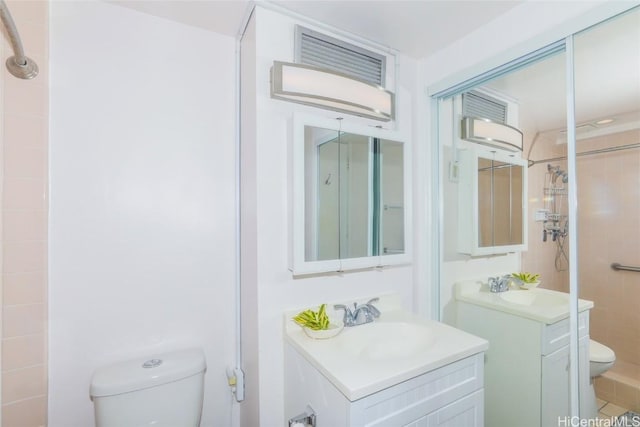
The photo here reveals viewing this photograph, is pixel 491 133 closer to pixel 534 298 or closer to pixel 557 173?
pixel 557 173

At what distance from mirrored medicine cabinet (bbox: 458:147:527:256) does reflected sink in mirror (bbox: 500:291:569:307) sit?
22 centimetres

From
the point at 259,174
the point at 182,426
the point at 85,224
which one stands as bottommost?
the point at 182,426

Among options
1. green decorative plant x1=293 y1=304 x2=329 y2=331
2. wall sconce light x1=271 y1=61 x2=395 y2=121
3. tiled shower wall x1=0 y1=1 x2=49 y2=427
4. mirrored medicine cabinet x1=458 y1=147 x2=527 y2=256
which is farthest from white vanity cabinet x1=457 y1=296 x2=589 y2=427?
tiled shower wall x1=0 y1=1 x2=49 y2=427

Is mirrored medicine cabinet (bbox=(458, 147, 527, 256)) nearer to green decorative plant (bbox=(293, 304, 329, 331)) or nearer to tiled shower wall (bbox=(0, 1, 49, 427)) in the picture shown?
green decorative plant (bbox=(293, 304, 329, 331))

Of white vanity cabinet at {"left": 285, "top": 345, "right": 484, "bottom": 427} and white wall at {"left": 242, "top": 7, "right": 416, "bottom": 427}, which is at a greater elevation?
white wall at {"left": 242, "top": 7, "right": 416, "bottom": 427}

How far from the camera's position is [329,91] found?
1.34m

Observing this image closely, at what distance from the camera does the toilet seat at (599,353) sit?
3.69ft

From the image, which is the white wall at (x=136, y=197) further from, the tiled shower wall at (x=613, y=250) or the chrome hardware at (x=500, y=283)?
the tiled shower wall at (x=613, y=250)

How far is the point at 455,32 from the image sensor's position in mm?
1485

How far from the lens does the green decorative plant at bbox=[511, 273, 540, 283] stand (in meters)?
1.39

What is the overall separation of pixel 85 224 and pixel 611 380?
7.08 ft

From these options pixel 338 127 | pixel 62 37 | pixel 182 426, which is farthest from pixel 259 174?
pixel 182 426

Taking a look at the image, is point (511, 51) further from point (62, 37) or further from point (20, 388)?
point (20, 388)

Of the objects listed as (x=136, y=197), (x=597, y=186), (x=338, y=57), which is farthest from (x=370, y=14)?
(x=136, y=197)
